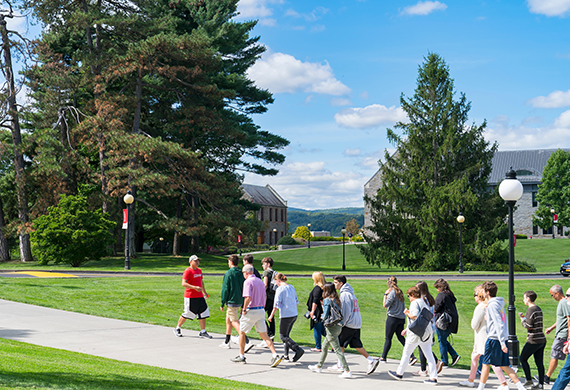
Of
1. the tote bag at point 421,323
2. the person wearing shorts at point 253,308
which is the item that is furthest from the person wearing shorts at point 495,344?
the person wearing shorts at point 253,308

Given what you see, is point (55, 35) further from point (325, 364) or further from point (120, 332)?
point (325, 364)

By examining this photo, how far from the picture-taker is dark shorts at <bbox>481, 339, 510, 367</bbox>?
754 cm

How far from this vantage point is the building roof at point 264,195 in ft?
345

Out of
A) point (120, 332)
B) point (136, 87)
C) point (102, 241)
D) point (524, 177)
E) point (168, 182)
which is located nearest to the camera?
point (120, 332)

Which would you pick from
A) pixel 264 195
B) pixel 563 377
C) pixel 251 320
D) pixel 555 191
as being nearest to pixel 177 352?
pixel 251 320

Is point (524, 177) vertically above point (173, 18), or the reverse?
point (173, 18)

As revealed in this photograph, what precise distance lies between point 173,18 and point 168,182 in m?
12.8

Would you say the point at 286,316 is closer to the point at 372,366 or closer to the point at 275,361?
the point at 275,361

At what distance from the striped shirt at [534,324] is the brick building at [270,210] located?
9171 centimetres

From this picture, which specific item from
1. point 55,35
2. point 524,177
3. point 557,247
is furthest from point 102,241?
point 524,177

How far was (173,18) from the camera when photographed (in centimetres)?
3797

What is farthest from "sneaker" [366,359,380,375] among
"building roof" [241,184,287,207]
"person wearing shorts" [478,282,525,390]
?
"building roof" [241,184,287,207]

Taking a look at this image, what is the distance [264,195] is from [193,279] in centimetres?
9947

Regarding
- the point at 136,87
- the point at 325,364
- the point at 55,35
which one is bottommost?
the point at 325,364
